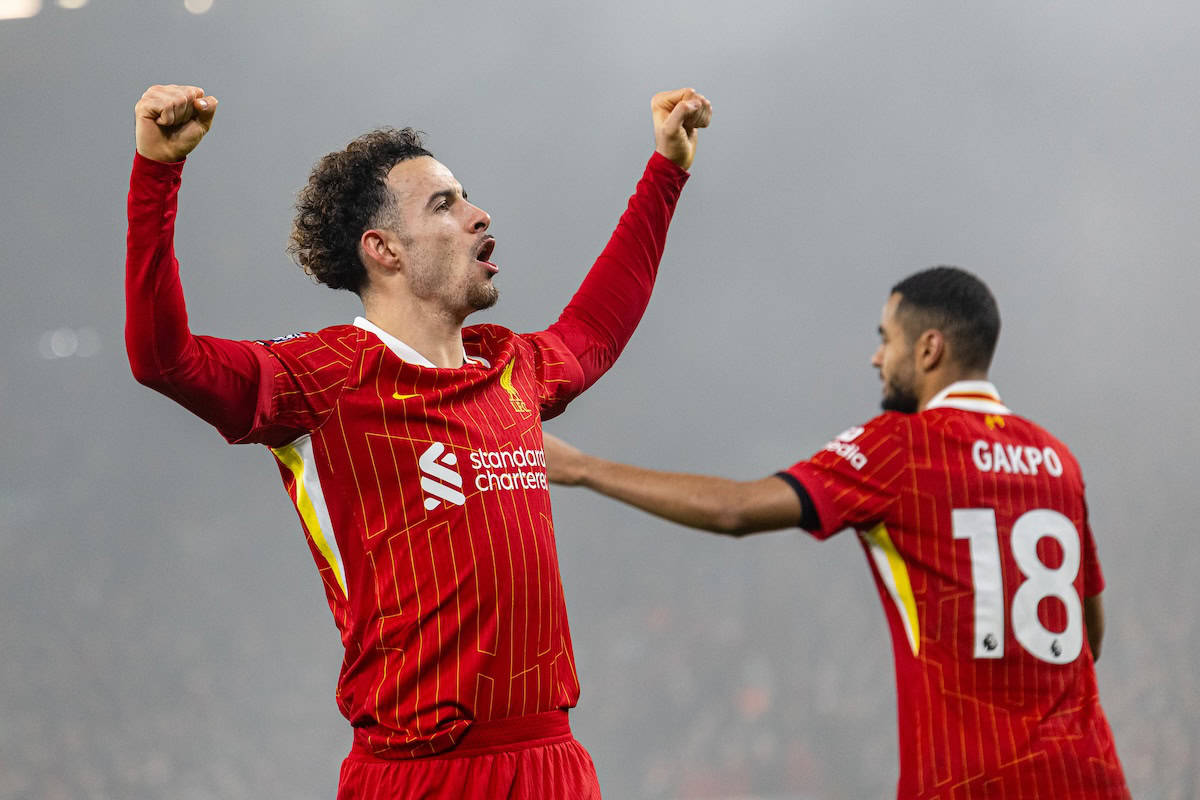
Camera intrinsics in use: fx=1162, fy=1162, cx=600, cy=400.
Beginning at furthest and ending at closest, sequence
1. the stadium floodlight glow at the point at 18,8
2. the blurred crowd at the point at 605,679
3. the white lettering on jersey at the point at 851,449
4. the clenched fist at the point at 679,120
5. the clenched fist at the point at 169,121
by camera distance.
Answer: the stadium floodlight glow at the point at 18,8
the blurred crowd at the point at 605,679
the clenched fist at the point at 679,120
the white lettering on jersey at the point at 851,449
the clenched fist at the point at 169,121

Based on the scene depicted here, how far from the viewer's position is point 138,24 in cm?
358

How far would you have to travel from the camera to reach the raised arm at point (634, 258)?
2.06 meters

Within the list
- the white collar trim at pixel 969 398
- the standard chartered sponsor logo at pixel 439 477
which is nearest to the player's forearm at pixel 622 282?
the standard chartered sponsor logo at pixel 439 477

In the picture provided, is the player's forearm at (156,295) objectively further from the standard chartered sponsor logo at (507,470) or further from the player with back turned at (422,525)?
the standard chartered sponsor logo at (507,470)

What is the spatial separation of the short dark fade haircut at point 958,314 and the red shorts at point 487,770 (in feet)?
3.34

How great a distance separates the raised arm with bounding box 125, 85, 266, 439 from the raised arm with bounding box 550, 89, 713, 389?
79 centimetres

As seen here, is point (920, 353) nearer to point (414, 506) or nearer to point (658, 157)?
point (658, 157)

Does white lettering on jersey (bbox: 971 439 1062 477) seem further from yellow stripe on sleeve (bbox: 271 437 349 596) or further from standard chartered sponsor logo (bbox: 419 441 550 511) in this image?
yellow stripe on sleeve (bbox: 271 437 349 596)

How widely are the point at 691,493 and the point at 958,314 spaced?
0.60 metres

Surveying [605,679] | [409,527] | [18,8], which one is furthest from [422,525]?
[18,8]

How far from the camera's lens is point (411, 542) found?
1581 mm

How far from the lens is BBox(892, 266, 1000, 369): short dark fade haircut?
212cm

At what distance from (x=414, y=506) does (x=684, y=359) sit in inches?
94.4

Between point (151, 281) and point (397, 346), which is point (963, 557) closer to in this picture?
point (397, 346)
